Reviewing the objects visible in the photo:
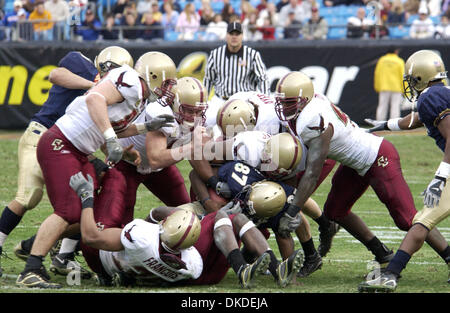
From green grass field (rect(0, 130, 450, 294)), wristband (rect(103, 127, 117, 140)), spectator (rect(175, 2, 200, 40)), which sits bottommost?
green grass field (rect(0, 130, 450, 294))

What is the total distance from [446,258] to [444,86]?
1112 mm

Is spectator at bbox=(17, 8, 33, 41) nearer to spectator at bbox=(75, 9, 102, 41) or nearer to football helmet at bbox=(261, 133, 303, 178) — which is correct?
spectator at bbox=(75, 9, 102, 41)

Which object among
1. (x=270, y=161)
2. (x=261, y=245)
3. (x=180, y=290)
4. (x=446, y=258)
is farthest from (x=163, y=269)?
(x=446, y=258)

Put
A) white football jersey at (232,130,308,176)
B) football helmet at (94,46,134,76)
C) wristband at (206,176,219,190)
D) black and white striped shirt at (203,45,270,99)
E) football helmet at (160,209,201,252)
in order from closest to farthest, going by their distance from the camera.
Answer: football helmet at (160,209,201,252), white football jersey at (232,130,308,176), wristband at (206,176,219,190), football helmet at (94,46,134,76), black and white striped shirt at (203,45,270,99)

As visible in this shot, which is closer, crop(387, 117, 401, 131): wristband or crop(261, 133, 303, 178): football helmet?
crop(261, 133, 303, 178): football helmet

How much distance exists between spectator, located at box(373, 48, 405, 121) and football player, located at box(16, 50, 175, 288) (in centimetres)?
757

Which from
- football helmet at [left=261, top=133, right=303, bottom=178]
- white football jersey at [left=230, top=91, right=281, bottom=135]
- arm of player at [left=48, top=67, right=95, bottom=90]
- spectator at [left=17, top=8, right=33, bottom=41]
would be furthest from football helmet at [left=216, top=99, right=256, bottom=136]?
spectator at [left=17, top=8, right=33, bottom=41]

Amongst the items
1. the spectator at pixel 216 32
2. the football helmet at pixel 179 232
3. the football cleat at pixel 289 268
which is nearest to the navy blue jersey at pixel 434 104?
the football cleat at pixel 289 268

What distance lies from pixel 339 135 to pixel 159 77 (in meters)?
1.26

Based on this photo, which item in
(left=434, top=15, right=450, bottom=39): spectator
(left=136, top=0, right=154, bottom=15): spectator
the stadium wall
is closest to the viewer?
the stadium wall

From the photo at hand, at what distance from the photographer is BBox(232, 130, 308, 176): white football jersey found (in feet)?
17.0

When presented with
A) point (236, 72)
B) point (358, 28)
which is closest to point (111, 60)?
point (236, 72)

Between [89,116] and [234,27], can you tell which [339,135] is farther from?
[234,27]

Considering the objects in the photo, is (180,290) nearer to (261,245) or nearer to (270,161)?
(261,245)
